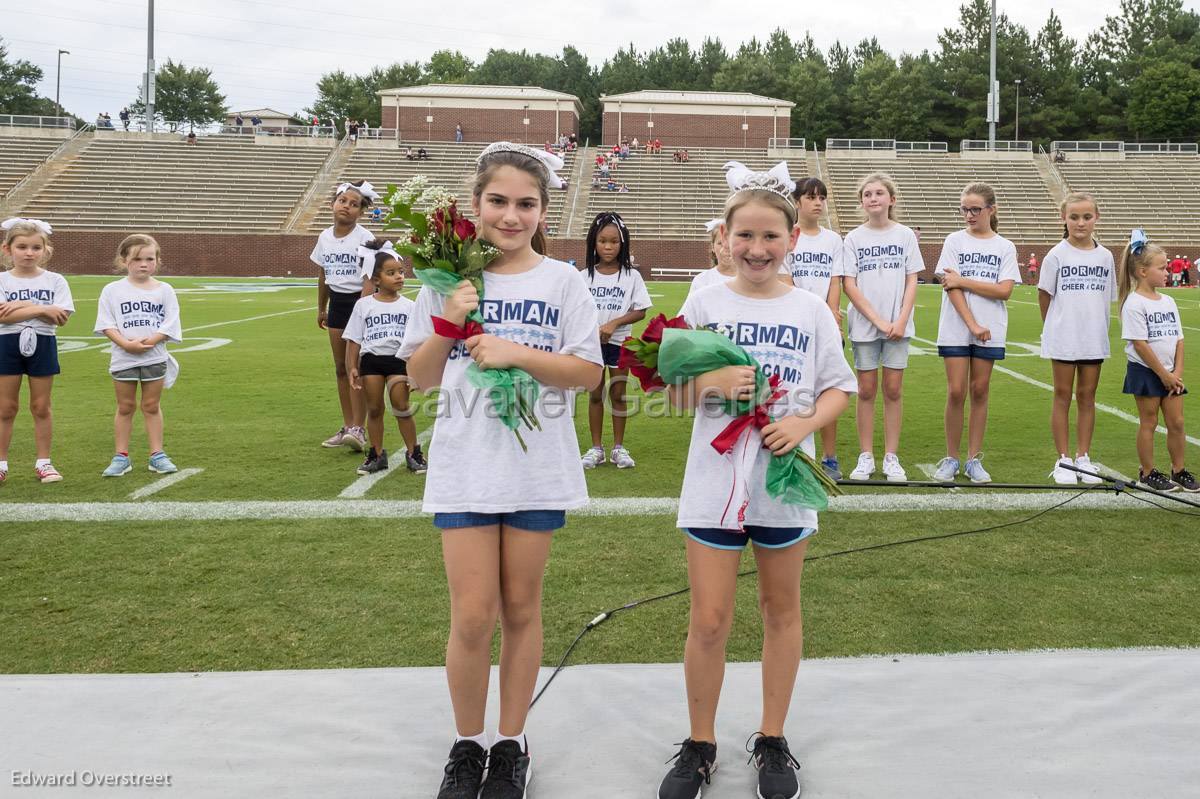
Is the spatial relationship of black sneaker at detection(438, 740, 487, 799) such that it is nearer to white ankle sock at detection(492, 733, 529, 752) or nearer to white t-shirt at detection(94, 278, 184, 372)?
white ankle sock at detection(492, 733, 529, 752)

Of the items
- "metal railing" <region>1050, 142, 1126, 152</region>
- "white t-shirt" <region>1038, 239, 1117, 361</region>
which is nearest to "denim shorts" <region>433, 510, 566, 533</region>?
"white t-shirt" <region>1038, 239, 1117, 361</region>

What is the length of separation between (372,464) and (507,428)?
13.8ft

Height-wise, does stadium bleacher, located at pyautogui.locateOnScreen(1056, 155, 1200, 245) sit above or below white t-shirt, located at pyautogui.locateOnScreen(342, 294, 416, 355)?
above

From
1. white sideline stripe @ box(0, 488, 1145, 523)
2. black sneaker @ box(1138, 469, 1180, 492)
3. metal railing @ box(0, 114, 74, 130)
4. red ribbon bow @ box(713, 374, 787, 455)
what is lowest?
white sideline stripe @ box(0, 488, 1145, 523)

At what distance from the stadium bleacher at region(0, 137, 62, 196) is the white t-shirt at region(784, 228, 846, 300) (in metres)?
42.6

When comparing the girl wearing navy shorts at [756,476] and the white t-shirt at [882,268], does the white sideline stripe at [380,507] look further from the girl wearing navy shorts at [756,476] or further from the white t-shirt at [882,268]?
the girl wearing navy shorts at [756,476]

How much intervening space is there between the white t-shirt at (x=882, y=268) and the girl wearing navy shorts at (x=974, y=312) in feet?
0.70

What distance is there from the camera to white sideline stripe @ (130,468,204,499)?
5.95m

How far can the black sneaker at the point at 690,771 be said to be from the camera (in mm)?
2568

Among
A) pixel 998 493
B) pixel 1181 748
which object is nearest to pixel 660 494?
pixel 998 493

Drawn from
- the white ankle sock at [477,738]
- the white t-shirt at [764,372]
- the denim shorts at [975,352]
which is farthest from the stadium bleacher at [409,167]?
the white ankle sock at [477,738]

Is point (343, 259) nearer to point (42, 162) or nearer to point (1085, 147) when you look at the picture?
point (42, 162)

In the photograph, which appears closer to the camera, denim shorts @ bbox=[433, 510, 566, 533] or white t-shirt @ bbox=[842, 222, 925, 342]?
denim shorts @ bbox=[433, 510, 566, 533]

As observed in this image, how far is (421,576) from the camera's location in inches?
174
